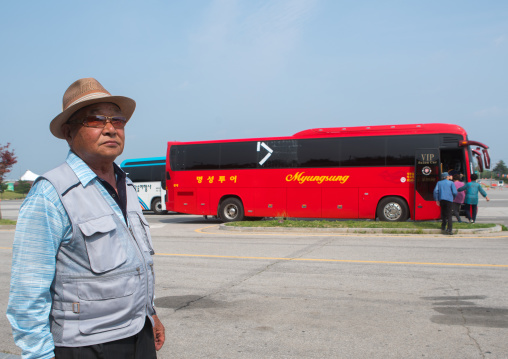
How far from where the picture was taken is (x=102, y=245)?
84.6 inches

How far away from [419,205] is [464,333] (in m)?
13.0

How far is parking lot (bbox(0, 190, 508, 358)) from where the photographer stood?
480cm

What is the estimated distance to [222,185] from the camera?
2050 cm

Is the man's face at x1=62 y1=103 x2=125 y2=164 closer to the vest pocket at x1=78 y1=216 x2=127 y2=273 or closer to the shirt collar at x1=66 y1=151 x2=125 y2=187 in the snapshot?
the shirt collar at x1=66 y1=151 x2=125 y2=187

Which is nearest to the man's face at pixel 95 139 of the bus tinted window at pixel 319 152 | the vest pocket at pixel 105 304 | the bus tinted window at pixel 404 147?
the vest pocket at pixel 105 304

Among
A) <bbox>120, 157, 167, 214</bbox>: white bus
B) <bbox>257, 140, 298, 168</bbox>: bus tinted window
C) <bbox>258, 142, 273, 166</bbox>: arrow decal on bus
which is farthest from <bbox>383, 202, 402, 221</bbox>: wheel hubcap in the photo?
<bbox>120, 157, 167, 214</bbox>: white bus

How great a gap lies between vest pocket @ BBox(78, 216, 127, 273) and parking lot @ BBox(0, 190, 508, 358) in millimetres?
2764

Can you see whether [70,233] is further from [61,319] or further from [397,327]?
[397,327]

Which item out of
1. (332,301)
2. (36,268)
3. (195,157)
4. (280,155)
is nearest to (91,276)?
(36,268)

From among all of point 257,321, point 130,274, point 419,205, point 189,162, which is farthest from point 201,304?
point 189,162

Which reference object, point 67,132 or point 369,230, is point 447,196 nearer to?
point 369,230

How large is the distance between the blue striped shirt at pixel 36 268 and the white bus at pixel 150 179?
986 inches

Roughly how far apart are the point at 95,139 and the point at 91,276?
68cm

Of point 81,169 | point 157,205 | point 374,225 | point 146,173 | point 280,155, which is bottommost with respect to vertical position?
point 374,225
